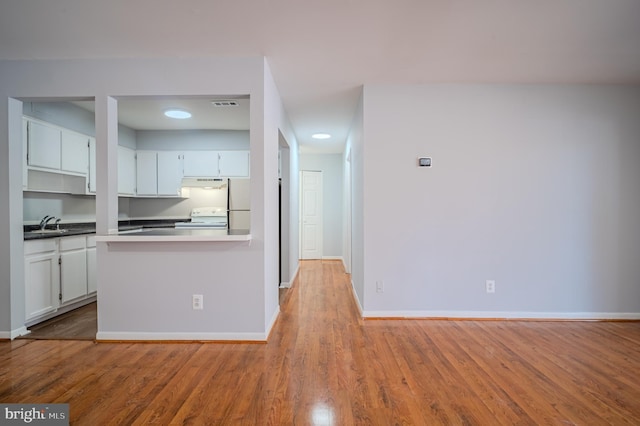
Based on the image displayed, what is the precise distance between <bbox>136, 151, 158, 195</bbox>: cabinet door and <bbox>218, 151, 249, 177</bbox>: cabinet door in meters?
1.07

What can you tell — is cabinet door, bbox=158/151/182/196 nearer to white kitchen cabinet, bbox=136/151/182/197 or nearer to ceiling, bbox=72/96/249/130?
white kitchen cabinet, bbox=136/151/182/197

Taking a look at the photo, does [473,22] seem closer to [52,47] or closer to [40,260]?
[52,47]

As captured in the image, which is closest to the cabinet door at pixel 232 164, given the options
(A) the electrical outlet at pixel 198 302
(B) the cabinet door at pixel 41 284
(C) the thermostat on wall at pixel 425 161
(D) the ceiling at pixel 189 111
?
(D) the ceiling at pixel 189 111

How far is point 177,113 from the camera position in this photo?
4371 mm

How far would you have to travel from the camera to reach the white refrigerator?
16.0 feet

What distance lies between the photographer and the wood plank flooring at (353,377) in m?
1.88

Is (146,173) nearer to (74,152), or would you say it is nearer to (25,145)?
(74,152)

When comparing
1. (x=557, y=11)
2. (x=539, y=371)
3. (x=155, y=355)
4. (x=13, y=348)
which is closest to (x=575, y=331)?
(x=539, y=371)

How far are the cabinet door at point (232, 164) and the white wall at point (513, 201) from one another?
2.57 m

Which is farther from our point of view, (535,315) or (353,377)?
(535,315)

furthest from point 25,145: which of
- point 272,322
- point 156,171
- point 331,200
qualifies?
point 331,200

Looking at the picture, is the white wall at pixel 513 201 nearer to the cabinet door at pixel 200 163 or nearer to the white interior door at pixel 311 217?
the cabinet door at pixel 200 163

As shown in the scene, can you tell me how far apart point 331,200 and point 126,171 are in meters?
4.09

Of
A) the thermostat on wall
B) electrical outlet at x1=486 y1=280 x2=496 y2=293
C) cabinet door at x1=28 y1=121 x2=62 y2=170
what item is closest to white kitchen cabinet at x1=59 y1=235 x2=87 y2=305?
cabinet door at x1=28 y1=121 x2=62 y2=170
